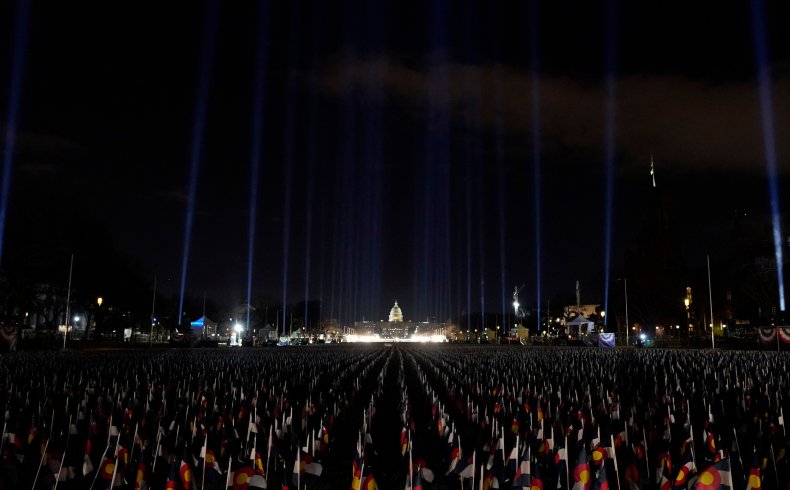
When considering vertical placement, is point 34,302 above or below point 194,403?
above

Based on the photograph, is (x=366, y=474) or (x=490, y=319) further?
(x=490, y=319)

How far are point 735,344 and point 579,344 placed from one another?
17069mm

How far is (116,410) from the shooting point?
13812mm

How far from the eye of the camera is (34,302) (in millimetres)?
69312

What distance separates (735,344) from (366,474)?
59680 millimetres

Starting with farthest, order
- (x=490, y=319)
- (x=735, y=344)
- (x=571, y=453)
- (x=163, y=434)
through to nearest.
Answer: (x=490, y=319) < (x=735, y=344) < (x=163, y=434) < (x=571, y=453)

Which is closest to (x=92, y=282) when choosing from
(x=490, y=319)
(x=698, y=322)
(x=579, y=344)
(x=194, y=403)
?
(x=579, y=344)

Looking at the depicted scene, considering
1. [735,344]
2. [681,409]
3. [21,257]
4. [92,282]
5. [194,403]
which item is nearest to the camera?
[681,409]

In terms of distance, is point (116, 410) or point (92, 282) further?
point (92, 282)

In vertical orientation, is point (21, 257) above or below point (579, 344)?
above

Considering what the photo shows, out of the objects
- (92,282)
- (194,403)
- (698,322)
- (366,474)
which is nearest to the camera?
(366,474)

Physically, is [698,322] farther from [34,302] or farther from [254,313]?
[254,313]

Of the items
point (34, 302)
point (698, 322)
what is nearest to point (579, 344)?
point (698, 322)

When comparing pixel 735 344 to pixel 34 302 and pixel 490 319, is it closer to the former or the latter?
pixel 34 302
